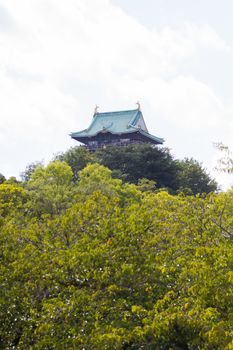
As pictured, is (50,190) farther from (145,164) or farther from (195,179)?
(195,179)

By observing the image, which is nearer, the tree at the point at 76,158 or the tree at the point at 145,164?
the tree at the point at 76,158

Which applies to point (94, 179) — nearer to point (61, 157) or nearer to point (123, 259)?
point (61, 157)

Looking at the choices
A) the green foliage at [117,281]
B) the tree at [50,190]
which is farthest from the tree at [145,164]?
the green foliage at [117,281]

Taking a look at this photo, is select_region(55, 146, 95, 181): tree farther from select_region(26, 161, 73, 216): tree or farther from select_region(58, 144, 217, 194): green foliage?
select_region(26, 161, 73, 216): tree

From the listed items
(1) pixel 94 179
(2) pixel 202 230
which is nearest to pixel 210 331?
(2) pixel 202 230

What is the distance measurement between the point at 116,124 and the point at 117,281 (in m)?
49.1

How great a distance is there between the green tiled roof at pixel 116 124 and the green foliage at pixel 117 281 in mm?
44549

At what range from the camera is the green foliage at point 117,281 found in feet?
35.3

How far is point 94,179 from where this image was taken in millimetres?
35438

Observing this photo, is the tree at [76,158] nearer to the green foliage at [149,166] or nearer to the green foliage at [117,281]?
the green foliage at [149,166]

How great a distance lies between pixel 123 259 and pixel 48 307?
184cm

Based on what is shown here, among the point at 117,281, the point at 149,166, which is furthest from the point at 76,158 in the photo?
the point at 117,281

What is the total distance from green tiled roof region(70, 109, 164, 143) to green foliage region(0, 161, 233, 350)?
44549mm

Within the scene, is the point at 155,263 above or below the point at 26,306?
above
